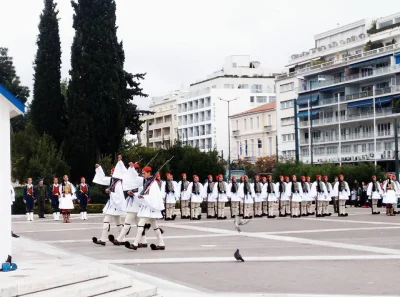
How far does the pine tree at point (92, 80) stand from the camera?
49.9 meters

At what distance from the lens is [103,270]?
12.2 meters

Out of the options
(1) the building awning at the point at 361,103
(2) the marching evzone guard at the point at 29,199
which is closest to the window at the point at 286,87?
(1) the building awning at the point at 361,103

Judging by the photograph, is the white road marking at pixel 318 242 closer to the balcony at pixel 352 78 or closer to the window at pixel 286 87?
the balcony at pixel 352 78

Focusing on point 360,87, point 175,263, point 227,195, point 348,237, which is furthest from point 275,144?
point 175,263

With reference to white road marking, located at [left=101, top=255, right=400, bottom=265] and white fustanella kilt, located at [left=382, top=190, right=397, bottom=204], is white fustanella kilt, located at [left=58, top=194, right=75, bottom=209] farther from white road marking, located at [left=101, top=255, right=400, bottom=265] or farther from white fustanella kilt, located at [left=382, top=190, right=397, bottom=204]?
white road marking, located at [left=101, top=255, right=400, bottom=265]

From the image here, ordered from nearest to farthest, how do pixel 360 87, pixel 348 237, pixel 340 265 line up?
pixel 340 265, pixel 348 237, pixel 360 87

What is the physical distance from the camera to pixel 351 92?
93.1m

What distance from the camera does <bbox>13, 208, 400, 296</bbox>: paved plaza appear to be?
41.3 ft

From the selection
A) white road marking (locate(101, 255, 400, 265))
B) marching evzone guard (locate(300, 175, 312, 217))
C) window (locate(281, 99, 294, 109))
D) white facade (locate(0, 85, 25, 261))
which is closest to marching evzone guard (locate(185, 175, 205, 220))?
marching evzone guard (locate(300, 175, 312, 217))

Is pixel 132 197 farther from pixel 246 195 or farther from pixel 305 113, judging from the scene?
pixel 305 113

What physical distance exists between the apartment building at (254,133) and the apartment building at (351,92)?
3.65 m

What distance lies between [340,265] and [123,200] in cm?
702

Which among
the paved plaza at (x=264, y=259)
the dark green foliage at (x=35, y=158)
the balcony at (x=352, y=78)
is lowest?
the paved plaza at (x=264, y=259)

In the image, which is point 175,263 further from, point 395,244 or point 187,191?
point 187,191
